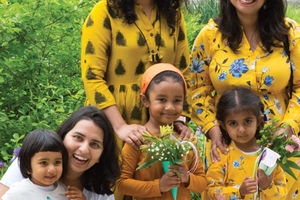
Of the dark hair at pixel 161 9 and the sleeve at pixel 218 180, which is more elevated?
the dark hair at pixel 161 9

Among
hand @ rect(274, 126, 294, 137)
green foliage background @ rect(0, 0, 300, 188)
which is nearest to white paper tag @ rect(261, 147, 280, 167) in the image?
hand @ rect(274, 126, 294, 137)

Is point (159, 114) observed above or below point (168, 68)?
below

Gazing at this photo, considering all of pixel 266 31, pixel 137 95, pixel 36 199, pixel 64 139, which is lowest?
pixel 36 199

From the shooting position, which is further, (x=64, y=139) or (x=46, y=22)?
(x=46, y=22)

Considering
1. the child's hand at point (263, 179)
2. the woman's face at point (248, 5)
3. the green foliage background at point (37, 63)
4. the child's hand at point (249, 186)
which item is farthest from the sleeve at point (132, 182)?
the woman's face at point (248, 5)

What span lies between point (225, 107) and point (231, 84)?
202mm

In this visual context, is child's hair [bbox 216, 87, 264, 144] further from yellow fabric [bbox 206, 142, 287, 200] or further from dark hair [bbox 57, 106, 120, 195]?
dark hair [bbox 57, 106, 120, 195]

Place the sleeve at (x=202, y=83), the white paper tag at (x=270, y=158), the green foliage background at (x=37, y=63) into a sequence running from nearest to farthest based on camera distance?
the white paper tag at (x=270, y=158) < the sleeve at (x=202, y=83) < the green foliage background at (x=37, y=63)

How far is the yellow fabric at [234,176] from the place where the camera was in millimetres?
3334

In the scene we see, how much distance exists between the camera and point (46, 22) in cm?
452

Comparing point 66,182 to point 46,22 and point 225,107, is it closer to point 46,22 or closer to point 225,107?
point 225,107

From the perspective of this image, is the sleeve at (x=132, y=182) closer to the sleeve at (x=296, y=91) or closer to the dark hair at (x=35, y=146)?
the dark hair at (x=35, y=146)

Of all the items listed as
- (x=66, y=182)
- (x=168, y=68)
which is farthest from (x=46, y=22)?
(x=66, y=182)

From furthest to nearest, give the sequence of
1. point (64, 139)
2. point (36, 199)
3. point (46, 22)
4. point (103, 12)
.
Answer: point (46, 22) < point (103, 12) < point (64, 139) < point (36, 199)
